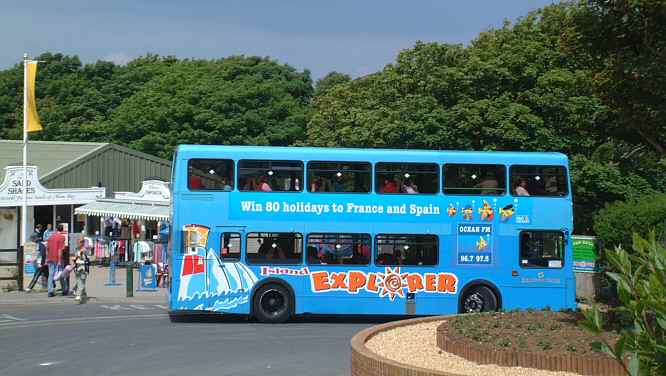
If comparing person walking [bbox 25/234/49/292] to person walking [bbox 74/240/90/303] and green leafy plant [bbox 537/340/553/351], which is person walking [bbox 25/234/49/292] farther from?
green leafy plant [bbox 537/340/553/351]

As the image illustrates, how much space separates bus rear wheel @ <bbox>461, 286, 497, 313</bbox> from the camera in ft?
66.1

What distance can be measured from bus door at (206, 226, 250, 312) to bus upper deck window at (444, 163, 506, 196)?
4950 millimetres

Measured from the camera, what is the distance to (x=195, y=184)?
19422mm

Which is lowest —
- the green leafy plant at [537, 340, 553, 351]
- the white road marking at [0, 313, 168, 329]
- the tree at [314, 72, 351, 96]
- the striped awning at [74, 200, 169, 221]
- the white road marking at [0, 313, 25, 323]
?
the white road marking at [0, 313, 168, 329]

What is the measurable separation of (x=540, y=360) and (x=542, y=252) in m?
10.6

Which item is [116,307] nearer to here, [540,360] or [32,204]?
[540,360]

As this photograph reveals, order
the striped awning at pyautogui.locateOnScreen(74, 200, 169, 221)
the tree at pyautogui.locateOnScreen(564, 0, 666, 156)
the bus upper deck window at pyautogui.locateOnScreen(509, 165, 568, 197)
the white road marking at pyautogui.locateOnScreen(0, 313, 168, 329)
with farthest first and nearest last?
the striped awning at pyautogui.locateOnScreen(74, 200, 169, 221)
the bus upper deck window at pyautogui.locateOnScreen(509, 165, 568, 197)
the white road marking at pyautogui.locateOnScreen(0, 313, 168, 329)
the tree at pyautogui.locateOnScreen(564, 0, 666, 156)

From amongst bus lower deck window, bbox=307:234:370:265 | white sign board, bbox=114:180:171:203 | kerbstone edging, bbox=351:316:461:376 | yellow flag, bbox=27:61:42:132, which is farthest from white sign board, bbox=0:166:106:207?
kerbstone edging, bbox=351:316:461:376

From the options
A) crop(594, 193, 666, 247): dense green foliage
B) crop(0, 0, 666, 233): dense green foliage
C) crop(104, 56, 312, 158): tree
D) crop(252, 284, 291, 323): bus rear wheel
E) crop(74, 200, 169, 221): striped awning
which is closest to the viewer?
crop(0, 0, 666, 233): dense green foliage

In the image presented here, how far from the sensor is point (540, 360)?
32.7 feet

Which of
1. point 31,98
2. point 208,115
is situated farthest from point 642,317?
point 208,115

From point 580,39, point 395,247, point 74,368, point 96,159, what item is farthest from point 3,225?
point 580,39

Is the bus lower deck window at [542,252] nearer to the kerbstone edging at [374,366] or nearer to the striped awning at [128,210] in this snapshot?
the kerbstone edging at [374,366]

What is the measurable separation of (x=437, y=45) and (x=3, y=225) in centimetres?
2043
